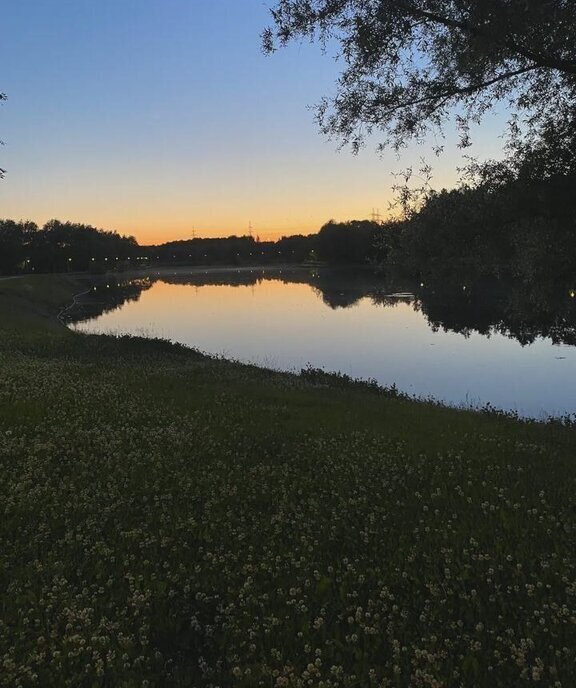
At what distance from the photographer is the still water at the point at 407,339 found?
26.5 metres

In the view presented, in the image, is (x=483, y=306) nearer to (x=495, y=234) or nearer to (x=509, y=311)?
(x=509, y=311)

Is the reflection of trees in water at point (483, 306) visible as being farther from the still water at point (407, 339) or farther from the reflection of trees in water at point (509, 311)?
the still water at point (407, 339)

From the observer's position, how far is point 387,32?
11.8 meters

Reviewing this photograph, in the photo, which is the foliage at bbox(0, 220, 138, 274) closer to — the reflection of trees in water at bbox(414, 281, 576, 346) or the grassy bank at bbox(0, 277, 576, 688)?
the reflection of trees in water at bbox(414, 281, 576, 346)


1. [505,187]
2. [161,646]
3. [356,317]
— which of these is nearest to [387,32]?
[505,187]

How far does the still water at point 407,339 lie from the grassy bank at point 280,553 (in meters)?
7.38

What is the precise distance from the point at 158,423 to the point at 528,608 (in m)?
8.93

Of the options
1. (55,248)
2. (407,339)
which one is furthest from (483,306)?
(55,248)

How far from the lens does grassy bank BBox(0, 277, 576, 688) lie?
4.91 m

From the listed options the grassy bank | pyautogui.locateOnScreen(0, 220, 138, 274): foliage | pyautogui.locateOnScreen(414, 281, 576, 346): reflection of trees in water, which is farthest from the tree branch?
pyautogui.locateOnScreen(0, 220, 138, 274): foliage

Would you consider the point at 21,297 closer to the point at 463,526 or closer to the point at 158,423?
the point at 158,423

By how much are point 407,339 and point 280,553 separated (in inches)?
1490

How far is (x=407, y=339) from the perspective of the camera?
142ft

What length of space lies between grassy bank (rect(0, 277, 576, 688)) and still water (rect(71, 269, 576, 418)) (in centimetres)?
738
